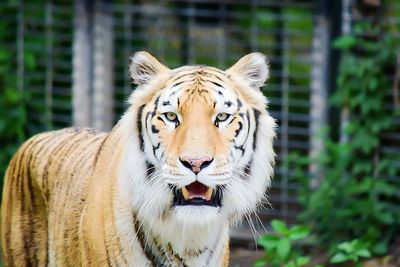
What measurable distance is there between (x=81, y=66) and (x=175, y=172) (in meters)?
4.09

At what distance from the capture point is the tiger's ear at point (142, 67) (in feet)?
13.3

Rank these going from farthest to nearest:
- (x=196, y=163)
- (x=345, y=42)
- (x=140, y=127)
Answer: (x=345, y=42), (x=140, y=127), (x=196, y=163)

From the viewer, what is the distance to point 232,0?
7.49 metres

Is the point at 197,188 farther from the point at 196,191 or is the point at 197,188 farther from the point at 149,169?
the point at 149,169

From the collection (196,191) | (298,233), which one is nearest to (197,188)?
(196,191)

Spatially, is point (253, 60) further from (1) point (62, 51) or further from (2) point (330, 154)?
(1) point (62, 51)

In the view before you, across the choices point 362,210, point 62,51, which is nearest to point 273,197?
point 362,210

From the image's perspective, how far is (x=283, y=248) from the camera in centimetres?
522

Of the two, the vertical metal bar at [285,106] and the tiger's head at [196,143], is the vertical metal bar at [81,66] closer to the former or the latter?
the vertical metal bar at [285,106]

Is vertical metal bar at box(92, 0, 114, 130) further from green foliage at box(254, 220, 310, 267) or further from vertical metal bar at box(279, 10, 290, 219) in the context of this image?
green foliage at box(254, 220, 310, 267)

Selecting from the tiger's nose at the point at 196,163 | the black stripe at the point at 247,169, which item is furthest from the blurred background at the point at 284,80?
the tiger's nose at the point at 196,163

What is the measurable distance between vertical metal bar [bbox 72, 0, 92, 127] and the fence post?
155cm

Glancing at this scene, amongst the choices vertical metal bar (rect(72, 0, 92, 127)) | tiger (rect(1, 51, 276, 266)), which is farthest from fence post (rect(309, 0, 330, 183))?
tiger (rect(1, 51, 276, 266))

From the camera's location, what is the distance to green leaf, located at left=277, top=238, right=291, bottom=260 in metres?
5.21
